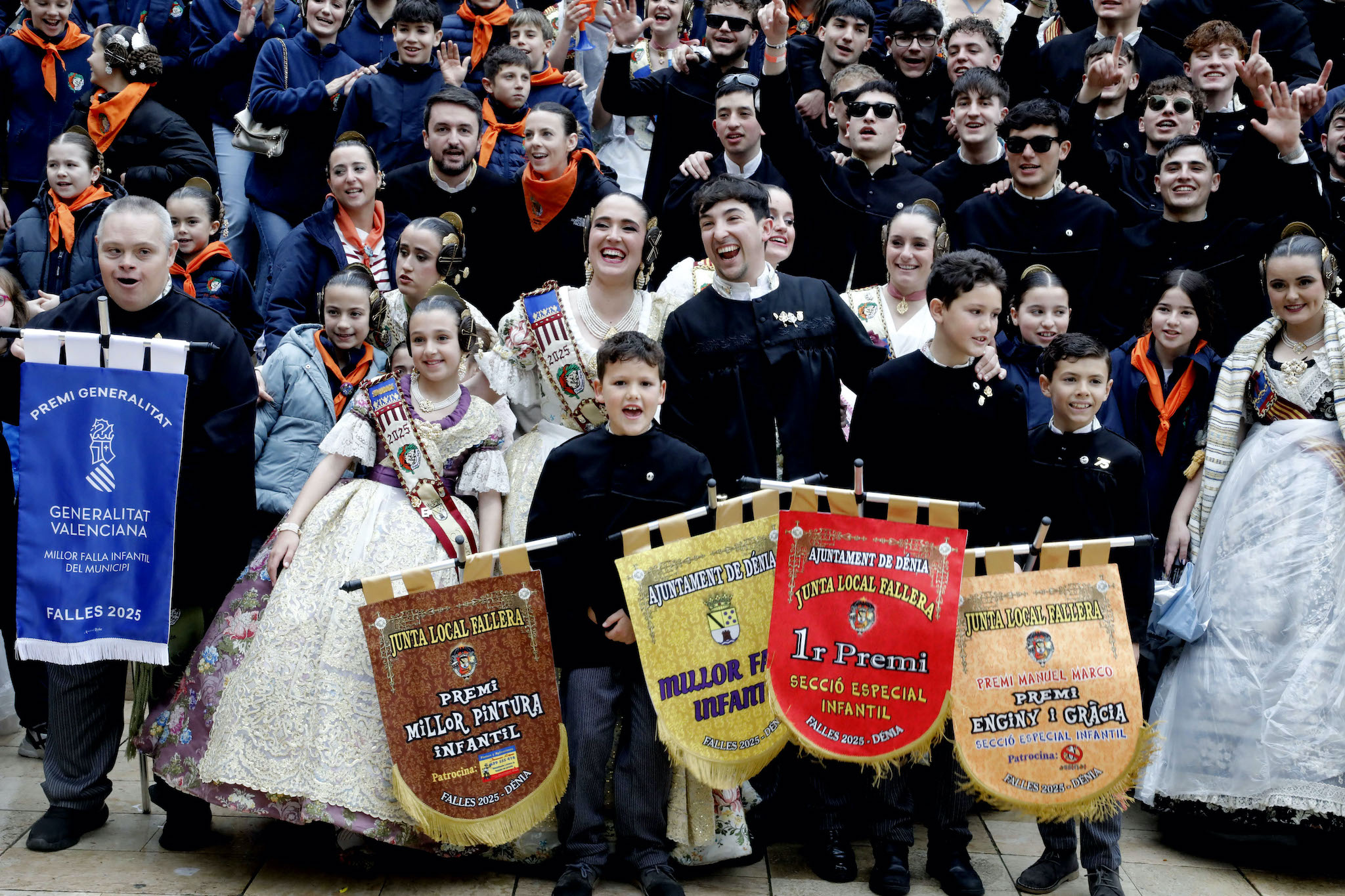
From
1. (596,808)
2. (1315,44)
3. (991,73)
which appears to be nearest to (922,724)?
(596,808)

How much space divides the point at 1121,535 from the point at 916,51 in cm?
403

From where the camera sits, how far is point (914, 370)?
483cm

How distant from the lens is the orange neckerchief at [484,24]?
8.16m

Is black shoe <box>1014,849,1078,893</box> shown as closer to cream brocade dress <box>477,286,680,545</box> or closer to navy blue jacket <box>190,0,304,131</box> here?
cream brocade dress <box>477,286,680,545</box>

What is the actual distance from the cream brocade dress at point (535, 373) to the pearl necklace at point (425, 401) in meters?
0.26

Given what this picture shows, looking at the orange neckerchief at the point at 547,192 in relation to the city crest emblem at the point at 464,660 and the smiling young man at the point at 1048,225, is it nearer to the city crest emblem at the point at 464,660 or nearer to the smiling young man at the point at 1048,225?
the smiling young man at the point at 1048,225

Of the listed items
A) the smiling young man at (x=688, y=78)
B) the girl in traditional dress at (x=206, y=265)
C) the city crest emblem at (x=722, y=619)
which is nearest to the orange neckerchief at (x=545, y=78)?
the smiling young man at (x=688, y=78)

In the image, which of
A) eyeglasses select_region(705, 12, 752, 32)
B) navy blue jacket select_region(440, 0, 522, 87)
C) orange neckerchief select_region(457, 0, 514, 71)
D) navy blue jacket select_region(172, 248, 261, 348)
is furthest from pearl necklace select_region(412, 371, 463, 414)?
orange neckerchief select_region(457, 0, 514, 71)

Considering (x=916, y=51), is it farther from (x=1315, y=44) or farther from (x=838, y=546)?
(x=838, y=546)

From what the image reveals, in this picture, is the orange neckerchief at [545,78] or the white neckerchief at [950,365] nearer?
the white neckerchief at [950,365]

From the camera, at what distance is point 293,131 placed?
25.5 feet

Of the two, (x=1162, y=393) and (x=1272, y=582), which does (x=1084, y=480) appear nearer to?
(x=1272, y=582)

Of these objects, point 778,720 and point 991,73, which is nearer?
point 778,720

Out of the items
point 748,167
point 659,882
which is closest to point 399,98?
point 748,167
